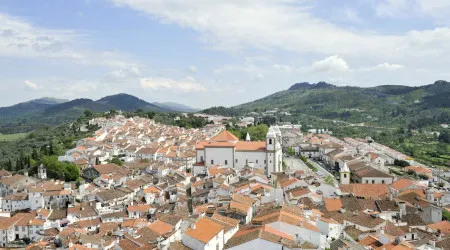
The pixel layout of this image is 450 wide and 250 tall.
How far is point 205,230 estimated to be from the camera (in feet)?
76.5

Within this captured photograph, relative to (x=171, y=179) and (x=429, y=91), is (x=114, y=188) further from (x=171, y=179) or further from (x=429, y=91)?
(x=429, y=91)

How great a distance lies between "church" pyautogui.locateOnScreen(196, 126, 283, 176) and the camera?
161ft

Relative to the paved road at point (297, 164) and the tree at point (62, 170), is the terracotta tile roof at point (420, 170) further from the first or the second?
the tree at point (62, 170)

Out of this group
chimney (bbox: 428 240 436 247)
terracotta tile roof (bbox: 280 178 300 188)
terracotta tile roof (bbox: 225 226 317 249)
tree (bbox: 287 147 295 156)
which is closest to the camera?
terracotta tile roof (bbox: 225 226 317 249)

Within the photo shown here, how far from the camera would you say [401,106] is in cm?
16938

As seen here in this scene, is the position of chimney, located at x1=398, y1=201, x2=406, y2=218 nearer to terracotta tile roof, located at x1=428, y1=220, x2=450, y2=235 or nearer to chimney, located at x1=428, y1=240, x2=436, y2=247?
terracotta tile roof, located at x1=428, y1=220, x2=450, y2=235

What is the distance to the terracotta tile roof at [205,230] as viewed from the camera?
2247 centimetres

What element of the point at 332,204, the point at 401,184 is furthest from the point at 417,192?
the point at 332,204

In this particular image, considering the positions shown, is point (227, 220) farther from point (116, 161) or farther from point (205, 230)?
point (116, 161)

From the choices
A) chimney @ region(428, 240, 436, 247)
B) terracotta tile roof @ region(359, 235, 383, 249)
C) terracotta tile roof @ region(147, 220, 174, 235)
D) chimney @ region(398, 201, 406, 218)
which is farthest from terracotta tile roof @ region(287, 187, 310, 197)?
terracotta tile roof @ region(147, 220, 174, 235)

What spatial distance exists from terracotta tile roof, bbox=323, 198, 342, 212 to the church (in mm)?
13284

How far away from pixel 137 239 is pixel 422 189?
29277 millimetres

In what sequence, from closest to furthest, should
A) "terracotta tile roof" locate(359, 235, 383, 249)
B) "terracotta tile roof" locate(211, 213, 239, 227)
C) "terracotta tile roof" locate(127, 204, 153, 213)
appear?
"terracotta tile roof" locate(359, 235, 383, 249)
"terracotta tile roof" locate(211, 213, 239, 227)
"terracotta tile roof" locate(127, 204, 153, 213)

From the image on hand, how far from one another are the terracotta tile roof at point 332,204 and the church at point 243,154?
1328 cm
